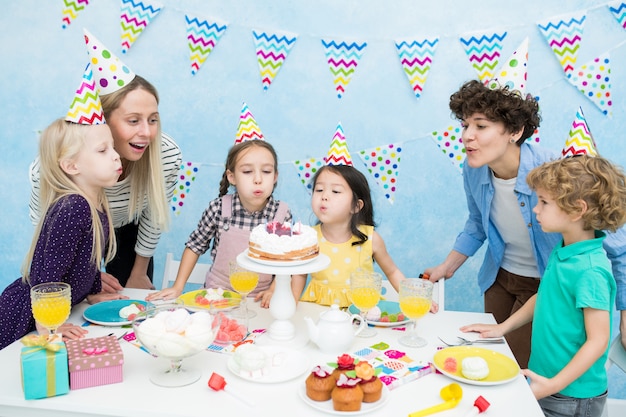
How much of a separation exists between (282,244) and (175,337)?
446mm

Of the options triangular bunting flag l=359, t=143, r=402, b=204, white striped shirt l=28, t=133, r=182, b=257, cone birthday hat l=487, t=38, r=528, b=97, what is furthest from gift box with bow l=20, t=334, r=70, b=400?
triangular bunting flag l=359, t=143, r=402, b=204

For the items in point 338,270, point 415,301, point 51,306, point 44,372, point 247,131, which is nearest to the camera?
point 44,372

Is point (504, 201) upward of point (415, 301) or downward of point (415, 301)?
upward

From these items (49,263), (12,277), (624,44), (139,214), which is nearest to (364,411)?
(49,263)

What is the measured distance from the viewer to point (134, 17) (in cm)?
328

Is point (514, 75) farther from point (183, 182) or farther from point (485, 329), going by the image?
point (183, 182)

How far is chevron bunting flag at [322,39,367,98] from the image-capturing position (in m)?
3.20

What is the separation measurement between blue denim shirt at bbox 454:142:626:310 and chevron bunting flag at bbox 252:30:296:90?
4.29 ft

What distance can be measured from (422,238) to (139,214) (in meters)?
1.62

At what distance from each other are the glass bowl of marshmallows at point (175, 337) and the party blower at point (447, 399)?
527 millimetres

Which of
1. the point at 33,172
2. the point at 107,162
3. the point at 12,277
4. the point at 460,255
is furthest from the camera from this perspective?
the point at 12,277

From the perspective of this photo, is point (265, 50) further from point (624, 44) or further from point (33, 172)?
point (624, 44)

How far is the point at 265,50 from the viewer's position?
325 centimetres

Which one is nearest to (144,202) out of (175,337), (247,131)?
(247,131)
